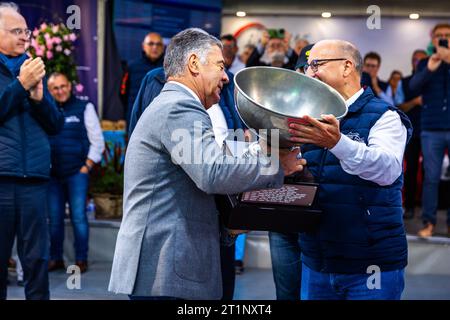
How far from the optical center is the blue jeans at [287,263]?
3391 mm

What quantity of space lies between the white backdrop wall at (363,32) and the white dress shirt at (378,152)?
762cm

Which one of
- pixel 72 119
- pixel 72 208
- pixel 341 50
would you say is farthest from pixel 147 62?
pixel 341 50

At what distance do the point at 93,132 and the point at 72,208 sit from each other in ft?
1.92

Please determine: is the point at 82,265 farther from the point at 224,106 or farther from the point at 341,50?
the point at 341,50

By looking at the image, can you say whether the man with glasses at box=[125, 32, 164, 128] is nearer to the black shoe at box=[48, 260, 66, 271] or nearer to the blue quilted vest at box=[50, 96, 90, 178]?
the blue quilted vest at box=[50, 96, 90, 178]

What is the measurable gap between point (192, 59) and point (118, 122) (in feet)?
18.7

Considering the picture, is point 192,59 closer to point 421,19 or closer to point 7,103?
point 7,103

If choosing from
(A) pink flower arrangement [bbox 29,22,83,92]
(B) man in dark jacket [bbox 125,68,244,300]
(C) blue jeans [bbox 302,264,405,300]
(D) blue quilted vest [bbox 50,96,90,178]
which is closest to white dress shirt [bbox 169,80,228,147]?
(B) man in dark jacket [bbox 125,68,244,300]

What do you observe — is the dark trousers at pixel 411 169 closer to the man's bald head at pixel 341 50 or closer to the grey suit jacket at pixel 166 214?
the man's bald head at pixel 341 50

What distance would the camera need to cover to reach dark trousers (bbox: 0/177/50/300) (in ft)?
11.3

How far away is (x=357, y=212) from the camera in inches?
93.8

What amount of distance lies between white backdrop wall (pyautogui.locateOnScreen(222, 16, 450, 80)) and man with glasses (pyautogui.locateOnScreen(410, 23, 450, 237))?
4323 millimetres
